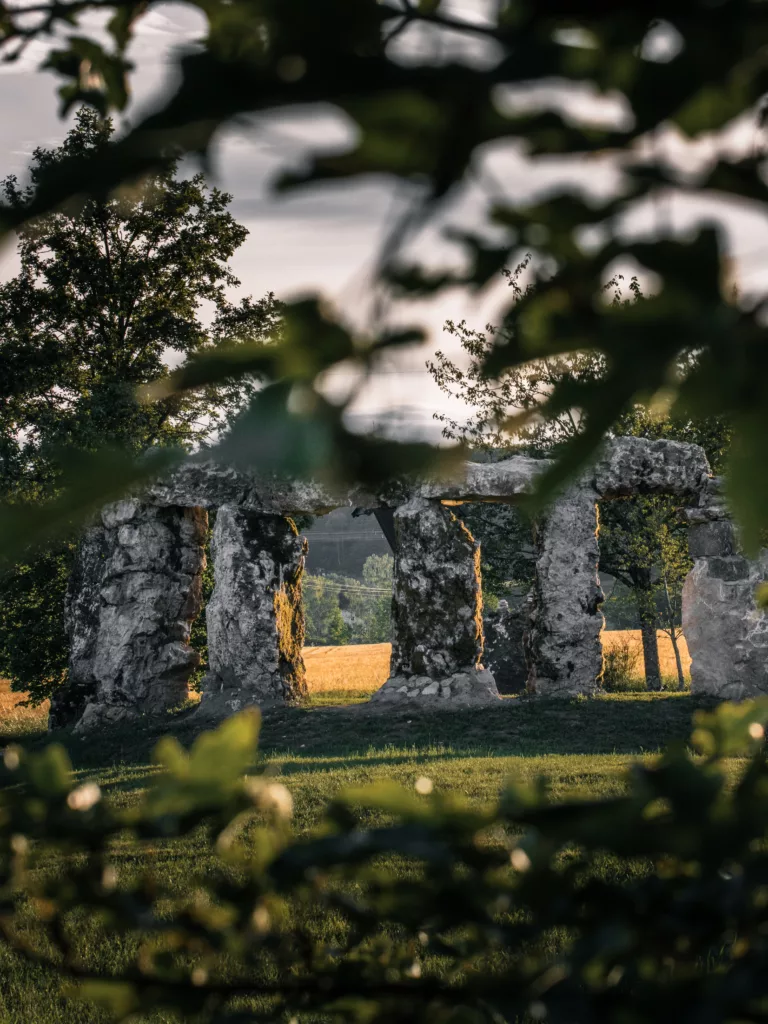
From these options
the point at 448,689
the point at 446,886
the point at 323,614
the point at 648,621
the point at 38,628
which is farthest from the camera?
the point at 323,614

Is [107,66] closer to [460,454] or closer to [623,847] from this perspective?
[460,454]

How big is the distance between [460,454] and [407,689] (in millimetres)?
10233

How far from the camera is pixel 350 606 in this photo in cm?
5031

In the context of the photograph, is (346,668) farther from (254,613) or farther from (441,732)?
(441,732)

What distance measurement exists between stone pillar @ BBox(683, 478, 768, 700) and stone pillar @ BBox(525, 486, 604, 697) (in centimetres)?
115

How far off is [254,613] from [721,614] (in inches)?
217

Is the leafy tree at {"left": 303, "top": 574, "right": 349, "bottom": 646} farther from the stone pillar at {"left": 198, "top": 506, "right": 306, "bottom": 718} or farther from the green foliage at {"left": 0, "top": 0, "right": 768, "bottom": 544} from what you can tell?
the green foliage at {"left": 0, "top": 0, "right": 768, "bottom": 544}

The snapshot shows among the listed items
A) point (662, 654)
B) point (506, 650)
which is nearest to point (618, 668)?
point (506, 650)

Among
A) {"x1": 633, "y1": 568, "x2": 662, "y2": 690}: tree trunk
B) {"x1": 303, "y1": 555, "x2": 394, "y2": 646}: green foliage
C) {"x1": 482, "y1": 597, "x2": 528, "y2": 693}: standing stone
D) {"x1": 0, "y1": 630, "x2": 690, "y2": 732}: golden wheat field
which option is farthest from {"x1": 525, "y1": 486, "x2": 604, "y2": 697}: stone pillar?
{"x1": 303, "y1": 555, "x2": 394, "y2": 646}: green foliage

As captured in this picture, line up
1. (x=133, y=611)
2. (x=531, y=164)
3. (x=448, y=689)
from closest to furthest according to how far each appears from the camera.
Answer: (x=531, y=164) < (x=448, y=689) < (x=133, y=611)

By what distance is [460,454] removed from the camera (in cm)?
64

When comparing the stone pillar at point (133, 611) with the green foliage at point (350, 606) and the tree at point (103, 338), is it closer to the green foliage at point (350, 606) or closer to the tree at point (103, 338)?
the tree at point (103, 338)

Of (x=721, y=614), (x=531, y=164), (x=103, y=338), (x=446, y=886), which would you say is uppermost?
(x=103, y=338)

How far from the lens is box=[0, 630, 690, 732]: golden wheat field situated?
585 inches
